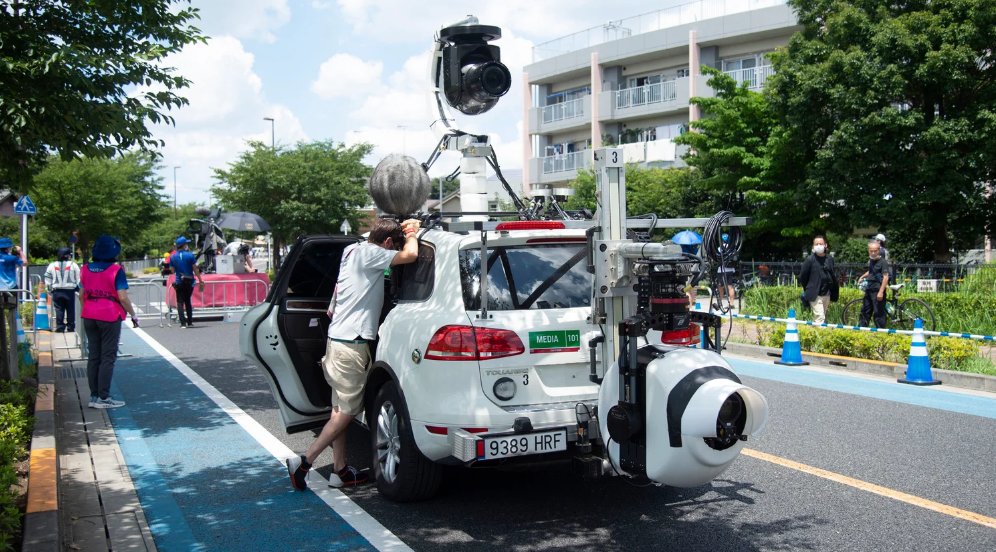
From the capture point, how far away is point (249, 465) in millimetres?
6254

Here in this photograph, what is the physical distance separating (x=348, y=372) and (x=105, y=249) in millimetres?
4244

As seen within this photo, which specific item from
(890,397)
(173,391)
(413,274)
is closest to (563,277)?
(413,274)

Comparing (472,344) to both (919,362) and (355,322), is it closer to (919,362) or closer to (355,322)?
(355,322)

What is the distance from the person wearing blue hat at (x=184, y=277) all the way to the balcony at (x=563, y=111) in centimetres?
2624

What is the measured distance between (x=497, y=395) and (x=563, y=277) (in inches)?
34.7

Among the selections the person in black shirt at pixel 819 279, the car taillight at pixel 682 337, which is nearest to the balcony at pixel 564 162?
the person in black shirt at pixel 819 279

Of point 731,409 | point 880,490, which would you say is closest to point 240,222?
point 880,490

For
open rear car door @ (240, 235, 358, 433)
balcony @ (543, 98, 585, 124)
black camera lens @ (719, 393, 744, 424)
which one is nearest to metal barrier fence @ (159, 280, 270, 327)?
open rear car door @ (240, 235, 358, 433)

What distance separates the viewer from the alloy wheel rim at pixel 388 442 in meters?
5.05

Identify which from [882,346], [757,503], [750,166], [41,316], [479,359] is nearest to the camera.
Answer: [479,359]

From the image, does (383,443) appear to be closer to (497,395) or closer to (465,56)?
(497,395)

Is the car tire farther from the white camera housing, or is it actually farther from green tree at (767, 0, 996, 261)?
green tree at (767, 0, 996, 261)

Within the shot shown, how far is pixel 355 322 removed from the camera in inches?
210

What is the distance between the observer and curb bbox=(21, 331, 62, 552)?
4.23m
